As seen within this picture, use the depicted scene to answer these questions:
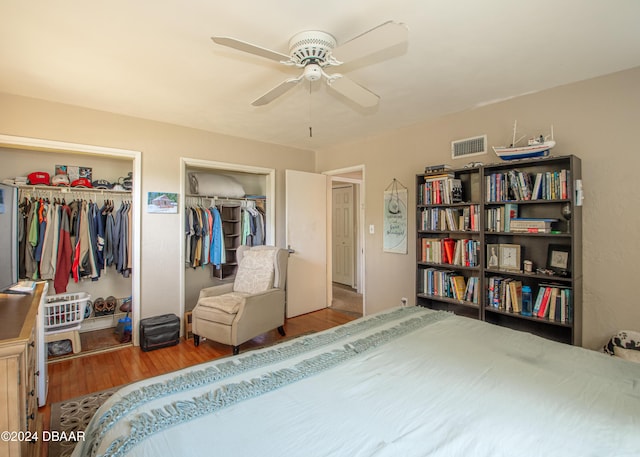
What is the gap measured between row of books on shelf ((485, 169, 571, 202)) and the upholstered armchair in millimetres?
2152

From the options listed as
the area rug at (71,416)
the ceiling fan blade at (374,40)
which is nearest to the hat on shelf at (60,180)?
the area rug at (71,416)

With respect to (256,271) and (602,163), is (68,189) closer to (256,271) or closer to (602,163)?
(256,271)

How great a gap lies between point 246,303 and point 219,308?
0.94 feet

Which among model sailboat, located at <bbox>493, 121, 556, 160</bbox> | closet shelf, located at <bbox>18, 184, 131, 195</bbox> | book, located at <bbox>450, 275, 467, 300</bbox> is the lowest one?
book, located at <bbox>450, 275, 467, 300</bbox>

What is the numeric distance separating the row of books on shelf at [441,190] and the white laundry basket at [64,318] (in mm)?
3598

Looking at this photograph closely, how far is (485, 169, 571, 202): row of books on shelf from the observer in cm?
227

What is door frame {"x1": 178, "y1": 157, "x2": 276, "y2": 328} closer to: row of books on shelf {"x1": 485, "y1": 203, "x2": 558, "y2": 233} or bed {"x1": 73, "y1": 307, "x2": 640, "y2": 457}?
bed {"x1": 73, "y1": 307, "x2": 640, "y2": 457}

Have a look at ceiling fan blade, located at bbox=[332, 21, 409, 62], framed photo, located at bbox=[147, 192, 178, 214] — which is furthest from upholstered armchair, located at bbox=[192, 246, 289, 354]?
ceiling fan blade, located at bbox=[332, 21, 409, 62]

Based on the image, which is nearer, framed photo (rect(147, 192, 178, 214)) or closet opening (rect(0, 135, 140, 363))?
closet opening (rect(0, 135, 140, 363))

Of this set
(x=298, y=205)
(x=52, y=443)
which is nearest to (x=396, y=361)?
(x=52, y=443)

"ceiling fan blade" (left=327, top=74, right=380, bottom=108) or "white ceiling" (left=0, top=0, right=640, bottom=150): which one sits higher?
"white ceiling" (left=0, top=0, right=640, bottom=150)

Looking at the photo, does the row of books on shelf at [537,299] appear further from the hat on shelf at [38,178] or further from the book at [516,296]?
the hat on shelf at [38,178]

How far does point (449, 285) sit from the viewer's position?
9.61 ft

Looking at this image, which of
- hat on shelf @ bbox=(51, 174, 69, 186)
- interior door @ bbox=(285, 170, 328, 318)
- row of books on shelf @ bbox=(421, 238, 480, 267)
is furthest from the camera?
interior door @ bbox=(285, 170, 328, 318)
